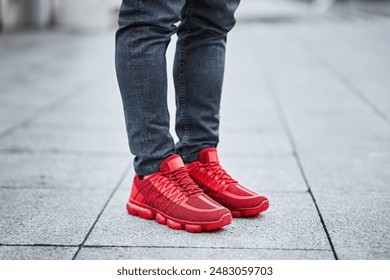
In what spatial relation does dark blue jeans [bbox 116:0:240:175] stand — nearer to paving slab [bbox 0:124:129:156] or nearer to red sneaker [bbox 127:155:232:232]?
red sneaker [bbox 127:155:232:232]

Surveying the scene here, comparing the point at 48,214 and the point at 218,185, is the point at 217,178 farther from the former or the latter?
the point at 48,214

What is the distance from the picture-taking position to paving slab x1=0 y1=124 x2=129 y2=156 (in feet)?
10.8

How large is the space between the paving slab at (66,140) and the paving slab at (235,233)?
1.13 metres

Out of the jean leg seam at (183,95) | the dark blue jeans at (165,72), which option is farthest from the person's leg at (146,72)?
the jean leg seam at (183,95)

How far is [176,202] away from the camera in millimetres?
1982

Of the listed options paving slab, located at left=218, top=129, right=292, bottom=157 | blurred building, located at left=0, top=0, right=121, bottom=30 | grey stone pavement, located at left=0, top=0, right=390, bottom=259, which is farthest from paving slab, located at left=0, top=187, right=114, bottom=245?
blurred building, located at left=0, top=0, right=121, bottom=30

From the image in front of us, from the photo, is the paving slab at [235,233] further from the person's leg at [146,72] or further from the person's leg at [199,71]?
the person's leg at [199,71]

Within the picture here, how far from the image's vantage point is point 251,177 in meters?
2.73

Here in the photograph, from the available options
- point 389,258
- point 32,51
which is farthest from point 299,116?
point 32,51

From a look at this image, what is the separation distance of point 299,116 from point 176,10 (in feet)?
7.98

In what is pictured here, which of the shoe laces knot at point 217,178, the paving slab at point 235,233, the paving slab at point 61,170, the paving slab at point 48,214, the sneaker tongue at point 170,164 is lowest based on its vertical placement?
the paving slab at point 61,170

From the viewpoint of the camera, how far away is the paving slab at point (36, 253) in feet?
5.78

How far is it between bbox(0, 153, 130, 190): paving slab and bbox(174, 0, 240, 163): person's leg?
0.61 m

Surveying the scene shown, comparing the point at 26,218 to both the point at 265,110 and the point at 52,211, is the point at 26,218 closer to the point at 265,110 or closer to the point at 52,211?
the point at 52,211
